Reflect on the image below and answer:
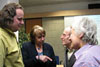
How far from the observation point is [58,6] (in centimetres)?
597

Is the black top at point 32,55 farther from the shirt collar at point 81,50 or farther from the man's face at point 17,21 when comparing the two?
the shirt collar at point 81,50

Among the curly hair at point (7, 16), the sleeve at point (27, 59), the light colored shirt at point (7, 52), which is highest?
the curly hair at point (7, 16)

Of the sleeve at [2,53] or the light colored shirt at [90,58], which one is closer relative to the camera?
the light colored shirt at [90,58]

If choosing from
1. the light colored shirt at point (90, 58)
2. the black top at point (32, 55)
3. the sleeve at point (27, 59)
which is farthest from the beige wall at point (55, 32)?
the light colored shirt at point (90, 58)

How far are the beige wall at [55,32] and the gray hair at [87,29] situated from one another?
4.76m

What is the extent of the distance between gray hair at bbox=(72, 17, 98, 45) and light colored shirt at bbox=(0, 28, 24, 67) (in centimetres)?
57

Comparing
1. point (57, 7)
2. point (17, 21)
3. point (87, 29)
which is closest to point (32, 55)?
point (17, 21)

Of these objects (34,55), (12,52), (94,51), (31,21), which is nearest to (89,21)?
(94,51)

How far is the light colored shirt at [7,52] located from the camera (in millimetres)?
1162

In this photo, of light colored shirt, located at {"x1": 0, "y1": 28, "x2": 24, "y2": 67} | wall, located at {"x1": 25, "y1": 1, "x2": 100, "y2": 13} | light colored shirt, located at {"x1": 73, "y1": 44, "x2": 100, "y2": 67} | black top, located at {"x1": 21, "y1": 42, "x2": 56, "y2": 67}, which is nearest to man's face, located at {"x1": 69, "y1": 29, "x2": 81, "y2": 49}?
light colored shirt, located at {"x1": 73, "y1": 44, "x2": 100, "y2": 67}

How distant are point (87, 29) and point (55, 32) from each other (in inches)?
191

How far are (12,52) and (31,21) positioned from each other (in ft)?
16.9

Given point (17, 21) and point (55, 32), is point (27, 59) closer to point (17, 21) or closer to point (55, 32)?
point (17, 21)

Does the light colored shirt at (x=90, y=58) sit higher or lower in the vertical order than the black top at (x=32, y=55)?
higher
